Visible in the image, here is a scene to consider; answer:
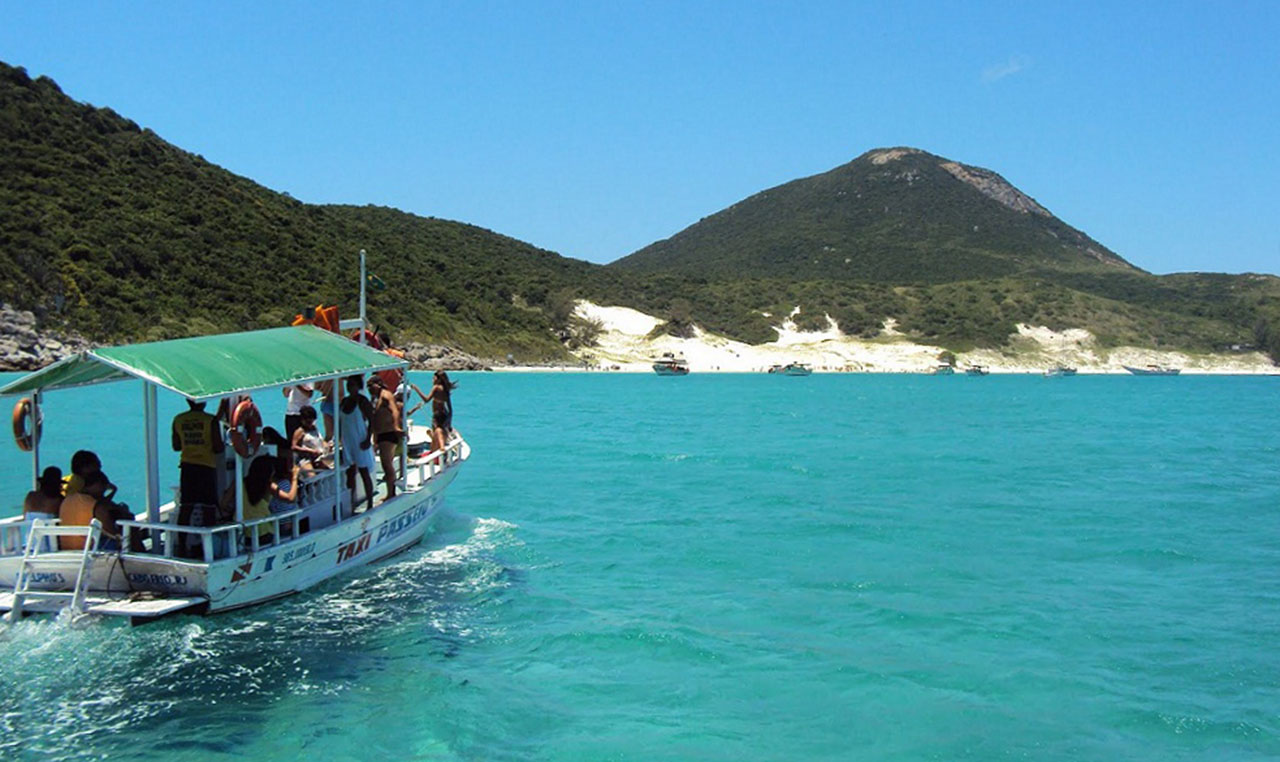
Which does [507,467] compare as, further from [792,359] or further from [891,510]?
[792,359]

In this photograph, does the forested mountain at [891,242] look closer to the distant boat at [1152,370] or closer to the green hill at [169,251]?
the distant boat at [1152,370]

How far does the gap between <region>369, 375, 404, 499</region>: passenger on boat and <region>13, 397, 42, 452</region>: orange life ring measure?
13.4 ft

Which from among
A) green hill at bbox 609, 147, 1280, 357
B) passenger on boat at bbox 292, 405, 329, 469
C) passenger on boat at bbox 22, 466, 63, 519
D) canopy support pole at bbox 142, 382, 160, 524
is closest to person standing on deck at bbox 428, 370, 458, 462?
passenger on boat at bbox 292, 405, 329, 469

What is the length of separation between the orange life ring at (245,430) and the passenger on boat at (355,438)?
2080 mm

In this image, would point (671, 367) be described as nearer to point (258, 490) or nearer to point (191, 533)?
point (258, 490)

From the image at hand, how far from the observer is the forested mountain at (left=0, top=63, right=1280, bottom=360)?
6512 centimetres

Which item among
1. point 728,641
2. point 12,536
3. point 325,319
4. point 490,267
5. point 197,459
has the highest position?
point 490,267

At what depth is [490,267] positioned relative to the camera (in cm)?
11575

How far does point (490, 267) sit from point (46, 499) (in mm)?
105719

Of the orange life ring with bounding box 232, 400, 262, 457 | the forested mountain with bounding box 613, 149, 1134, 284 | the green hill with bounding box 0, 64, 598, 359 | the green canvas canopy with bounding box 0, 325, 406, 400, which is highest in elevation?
the forested mountain with bounding box 613, 149, 1134, 284

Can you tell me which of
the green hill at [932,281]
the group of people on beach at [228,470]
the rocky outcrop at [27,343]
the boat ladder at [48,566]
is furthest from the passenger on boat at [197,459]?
the green hill at [932,281]

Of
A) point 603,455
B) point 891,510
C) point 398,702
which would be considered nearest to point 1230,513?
point 891,510

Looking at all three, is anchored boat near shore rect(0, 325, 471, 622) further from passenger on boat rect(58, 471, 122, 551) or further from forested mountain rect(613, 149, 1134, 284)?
→ forested mountain rect(613, 149, 1134, 284)

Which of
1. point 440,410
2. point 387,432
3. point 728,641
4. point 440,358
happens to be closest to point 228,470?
point 387,432
